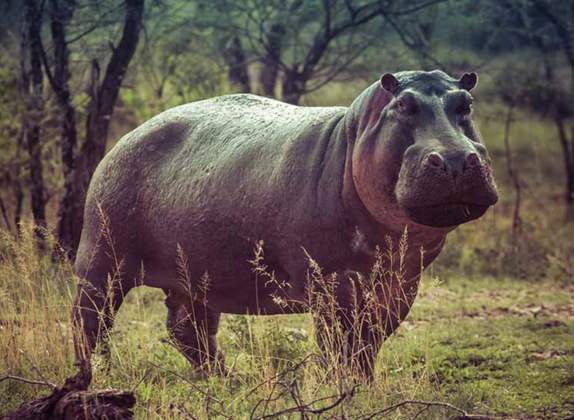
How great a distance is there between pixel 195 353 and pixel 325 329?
5.37 feet

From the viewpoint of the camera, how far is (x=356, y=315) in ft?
14.8

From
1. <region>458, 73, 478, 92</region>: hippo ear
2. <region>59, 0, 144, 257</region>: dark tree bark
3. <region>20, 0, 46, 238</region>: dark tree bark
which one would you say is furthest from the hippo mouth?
<region>20, 0, 46, 238</region>: dark tree bark

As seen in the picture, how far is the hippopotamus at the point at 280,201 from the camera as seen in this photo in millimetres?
4223

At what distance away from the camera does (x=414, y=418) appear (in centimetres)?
408

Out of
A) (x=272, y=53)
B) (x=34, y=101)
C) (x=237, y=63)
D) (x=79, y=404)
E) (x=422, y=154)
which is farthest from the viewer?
(x=237, y=63)

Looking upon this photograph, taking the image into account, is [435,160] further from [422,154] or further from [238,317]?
[238,317]

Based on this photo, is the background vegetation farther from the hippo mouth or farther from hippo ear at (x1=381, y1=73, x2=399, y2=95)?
hippo ear at (x1=381, y1=73, x2=399, y2=95)

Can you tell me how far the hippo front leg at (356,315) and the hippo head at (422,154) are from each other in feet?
1.23

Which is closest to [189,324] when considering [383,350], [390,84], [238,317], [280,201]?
[238,317]

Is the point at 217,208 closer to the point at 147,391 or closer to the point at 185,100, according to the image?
the point at 147,391

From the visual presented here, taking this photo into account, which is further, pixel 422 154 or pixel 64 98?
pixel 64 98

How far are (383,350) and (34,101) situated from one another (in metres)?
4.53

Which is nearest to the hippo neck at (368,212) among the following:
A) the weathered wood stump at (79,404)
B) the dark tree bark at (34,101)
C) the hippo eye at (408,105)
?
the hippo eye at (408,105)

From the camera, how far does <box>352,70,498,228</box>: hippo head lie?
13.1 ft
